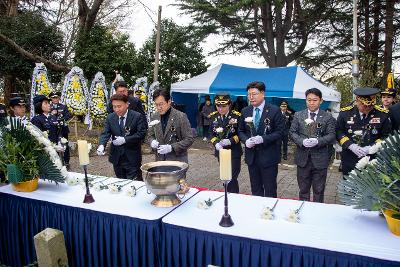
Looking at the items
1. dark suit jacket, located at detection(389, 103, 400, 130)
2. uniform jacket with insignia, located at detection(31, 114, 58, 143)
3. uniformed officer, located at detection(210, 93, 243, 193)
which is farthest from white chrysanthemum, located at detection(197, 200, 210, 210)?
uniform jacket with insignia, located at detection(31, 114, 58, 143)

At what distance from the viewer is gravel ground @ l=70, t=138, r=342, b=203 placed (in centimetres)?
575

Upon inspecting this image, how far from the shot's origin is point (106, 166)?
773cm

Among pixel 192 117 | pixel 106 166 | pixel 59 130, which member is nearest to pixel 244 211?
pixel 59 130

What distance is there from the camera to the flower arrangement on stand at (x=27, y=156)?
282cm

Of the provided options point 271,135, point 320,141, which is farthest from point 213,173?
point 320,141

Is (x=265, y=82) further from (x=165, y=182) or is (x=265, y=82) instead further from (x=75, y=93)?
(x=165, y=182)

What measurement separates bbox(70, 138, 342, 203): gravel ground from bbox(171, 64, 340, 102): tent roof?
1927 mm

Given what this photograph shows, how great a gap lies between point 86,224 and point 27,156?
2.86 feet

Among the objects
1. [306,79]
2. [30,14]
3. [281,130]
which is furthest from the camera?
[30,14]

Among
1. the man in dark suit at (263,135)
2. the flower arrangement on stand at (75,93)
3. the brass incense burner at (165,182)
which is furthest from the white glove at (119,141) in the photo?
the flower arrangement on stand at (75,93)

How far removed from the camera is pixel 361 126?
3.65 metres

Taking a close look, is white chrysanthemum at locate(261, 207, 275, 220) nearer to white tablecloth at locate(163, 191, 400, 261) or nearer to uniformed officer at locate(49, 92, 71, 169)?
white tablecloth at locate(163, 191, 400, 261)

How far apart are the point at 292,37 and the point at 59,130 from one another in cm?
1156

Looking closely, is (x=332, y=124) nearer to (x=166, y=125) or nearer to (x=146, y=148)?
(x=166, y=125)
